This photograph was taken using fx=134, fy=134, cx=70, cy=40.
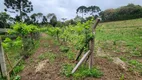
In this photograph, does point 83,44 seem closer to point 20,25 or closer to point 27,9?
point 20,25

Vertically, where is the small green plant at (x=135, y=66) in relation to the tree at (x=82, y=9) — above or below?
below

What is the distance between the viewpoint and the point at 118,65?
4441mm

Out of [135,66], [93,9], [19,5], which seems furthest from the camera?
[93,9]

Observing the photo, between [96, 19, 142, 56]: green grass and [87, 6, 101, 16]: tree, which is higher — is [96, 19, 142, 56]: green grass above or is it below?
below

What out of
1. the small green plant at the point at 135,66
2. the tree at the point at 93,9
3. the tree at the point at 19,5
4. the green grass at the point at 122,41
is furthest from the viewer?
the tree at the point at 93,9

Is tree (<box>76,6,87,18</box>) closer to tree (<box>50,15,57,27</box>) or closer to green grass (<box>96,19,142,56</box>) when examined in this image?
tree (<box>50,15,57,27</box>)

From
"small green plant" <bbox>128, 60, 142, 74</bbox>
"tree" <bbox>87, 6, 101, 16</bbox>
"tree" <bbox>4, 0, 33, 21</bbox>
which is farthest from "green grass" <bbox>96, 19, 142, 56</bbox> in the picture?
"tree" <bbox>87, 6, 101, 16</bbox>

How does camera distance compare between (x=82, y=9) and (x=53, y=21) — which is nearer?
(x=53, y=21)

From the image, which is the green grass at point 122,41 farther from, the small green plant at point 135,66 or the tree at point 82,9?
the tree at point 82,9

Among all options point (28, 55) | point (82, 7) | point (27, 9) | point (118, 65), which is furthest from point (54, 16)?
point (118, 65)

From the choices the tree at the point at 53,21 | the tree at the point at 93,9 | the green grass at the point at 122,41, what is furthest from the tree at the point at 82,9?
the green grass at the point at 122,41

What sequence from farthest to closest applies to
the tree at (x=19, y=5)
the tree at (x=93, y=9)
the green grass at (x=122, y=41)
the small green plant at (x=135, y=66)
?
the tree at (x=93, y=9), the tree at (x=19, y=5), the green grass at (x=122, y=41), the small green plant at (x=135, y=66)

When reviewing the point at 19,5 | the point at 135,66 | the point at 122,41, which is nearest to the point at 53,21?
the point at 19,5

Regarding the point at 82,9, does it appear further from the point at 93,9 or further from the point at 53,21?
the point at 53,21
